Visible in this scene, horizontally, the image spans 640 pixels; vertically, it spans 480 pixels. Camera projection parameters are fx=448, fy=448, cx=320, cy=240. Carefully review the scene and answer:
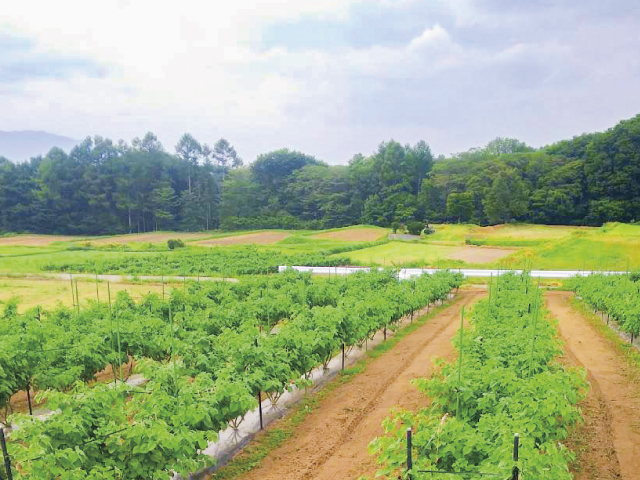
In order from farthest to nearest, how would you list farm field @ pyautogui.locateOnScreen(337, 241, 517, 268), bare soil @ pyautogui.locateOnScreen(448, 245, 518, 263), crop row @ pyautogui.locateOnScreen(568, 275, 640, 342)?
bare soil @ pyautogui.locateOnScreen(448, 245, 518, 263) < farm field @ pyautogui.locateOnScreen(337, 241, 517, 268) < crop row @ pyautogui.locateOnScreen(568, 275, 640, 342)

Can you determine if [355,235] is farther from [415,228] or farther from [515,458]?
[515,458]

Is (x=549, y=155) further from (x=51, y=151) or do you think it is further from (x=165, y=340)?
(x=51, y=151)

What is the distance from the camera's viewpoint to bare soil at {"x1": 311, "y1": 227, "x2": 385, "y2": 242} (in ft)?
194

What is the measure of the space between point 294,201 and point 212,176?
59.7 feet

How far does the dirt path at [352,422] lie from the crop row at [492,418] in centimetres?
83

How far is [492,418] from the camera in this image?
6332 millimetres

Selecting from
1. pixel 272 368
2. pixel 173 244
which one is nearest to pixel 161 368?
pixel 272 368

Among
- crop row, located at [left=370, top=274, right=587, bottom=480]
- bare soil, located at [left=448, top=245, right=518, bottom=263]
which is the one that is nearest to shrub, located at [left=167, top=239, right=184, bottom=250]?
bare soil, located at [left=448, top=245, right=518, bottom=263]

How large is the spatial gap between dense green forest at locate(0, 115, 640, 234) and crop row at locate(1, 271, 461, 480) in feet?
203

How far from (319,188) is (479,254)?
49645 mm

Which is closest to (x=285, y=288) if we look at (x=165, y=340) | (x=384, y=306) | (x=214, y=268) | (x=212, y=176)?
(x=384, y=306)

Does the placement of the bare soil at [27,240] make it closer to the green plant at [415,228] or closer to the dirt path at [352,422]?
the green plant at [415,228]

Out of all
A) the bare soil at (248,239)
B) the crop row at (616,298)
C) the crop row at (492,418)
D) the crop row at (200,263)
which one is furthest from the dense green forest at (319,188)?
the crop row at (492,418)

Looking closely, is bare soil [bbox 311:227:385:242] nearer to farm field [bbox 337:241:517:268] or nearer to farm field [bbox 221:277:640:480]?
farm field [bbox 337:241:517:268]
